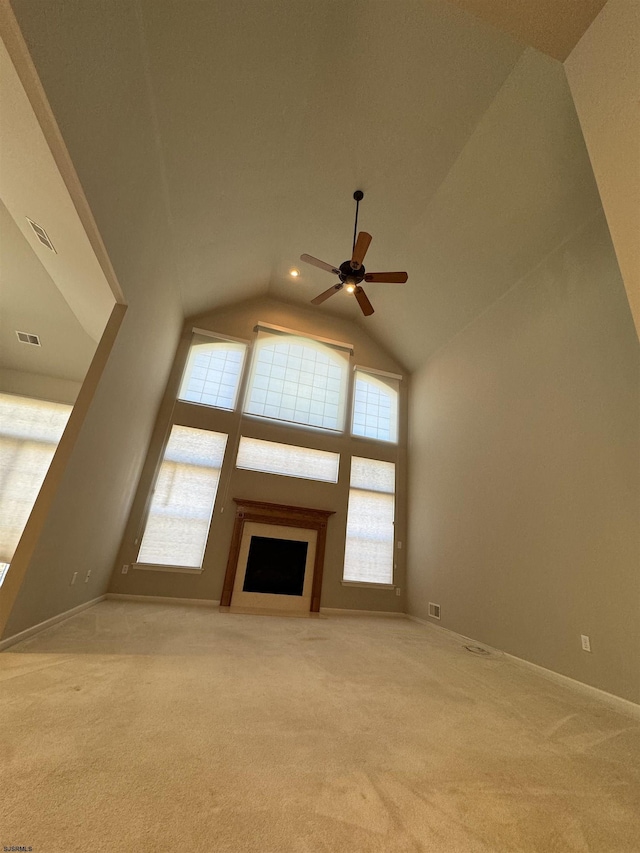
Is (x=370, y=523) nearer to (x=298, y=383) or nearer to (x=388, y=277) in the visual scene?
(x=298, y=383)

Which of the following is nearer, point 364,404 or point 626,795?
point 626,795

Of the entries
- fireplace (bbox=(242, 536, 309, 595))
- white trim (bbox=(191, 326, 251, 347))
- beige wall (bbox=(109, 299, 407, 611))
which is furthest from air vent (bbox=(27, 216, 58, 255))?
fireplace (bbox=(242, 536, 309, 595))

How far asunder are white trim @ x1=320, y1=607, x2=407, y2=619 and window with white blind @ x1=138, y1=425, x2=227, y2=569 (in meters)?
2.16

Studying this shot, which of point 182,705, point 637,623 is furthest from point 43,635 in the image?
point 637,623

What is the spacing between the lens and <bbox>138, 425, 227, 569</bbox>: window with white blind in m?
4.93

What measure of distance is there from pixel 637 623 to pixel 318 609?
12.7ft

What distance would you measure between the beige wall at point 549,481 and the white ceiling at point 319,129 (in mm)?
866

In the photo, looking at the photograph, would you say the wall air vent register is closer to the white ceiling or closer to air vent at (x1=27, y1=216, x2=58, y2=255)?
the white ceiling

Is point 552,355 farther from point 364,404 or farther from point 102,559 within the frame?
point 102,559

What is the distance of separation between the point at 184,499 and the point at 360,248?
436 centimetres

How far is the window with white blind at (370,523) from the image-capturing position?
5.65 m

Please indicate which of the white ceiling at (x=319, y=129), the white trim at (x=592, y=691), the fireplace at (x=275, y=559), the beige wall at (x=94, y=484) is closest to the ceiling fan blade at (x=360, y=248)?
the white ceiling at (x=319, y=129)

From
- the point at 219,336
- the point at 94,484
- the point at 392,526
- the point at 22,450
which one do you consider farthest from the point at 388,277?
the point at 22,450

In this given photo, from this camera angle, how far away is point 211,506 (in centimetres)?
529
